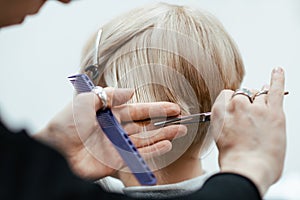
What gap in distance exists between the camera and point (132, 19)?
0.88 m

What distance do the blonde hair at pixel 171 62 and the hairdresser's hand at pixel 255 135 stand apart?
0.22m

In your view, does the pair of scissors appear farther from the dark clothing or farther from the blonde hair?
the dark clothing

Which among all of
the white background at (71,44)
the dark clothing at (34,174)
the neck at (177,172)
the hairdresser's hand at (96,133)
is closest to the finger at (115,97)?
the hairdresser's hand at (96,133)

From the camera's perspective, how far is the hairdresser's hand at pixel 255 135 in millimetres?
524

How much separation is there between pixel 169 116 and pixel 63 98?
1.66ft

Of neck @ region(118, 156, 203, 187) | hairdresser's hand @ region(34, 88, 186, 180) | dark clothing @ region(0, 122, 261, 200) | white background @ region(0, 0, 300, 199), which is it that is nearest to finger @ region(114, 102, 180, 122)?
hairdresser's hand @ region(34, 88, 186, 180)

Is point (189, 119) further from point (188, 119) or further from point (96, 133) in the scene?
point (96, 133)

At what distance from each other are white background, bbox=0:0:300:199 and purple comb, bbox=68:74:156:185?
0.52 m

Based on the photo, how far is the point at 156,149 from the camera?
30.2 inches

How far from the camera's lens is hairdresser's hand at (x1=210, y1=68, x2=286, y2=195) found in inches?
20.6

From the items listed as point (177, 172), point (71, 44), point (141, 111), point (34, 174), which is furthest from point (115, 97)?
point (71, 44)

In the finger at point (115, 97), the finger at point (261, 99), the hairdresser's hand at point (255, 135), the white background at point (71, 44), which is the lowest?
the white background at point (71, 44)

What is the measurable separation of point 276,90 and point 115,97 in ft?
0.77

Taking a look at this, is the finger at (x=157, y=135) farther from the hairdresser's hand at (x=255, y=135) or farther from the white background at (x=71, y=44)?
the white background at (x=71, y=44)
